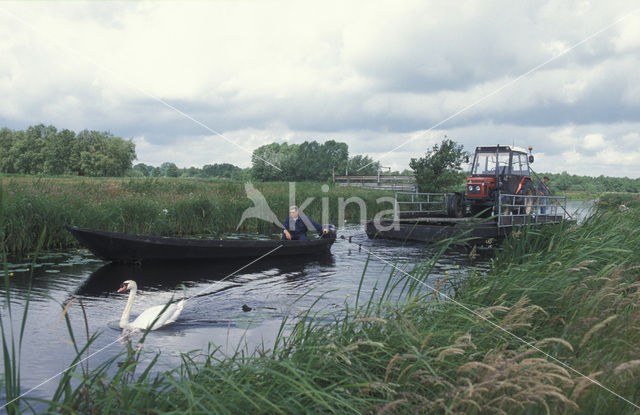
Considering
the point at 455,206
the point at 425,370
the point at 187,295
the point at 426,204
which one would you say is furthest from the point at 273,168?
the point at 426,204

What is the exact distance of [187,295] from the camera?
9.21 metres

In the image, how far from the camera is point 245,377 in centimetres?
312

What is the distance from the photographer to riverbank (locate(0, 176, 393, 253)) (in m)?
13.0

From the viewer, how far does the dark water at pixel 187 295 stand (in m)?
6.16

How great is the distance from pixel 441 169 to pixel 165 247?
20.0 metres

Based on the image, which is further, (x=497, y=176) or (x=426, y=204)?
(x=426, y=204)

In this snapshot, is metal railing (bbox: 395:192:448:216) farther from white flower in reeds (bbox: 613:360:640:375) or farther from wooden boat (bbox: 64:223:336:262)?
white flower in reeds (bbox: 613:360:640:375)

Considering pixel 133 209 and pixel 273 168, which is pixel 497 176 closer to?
pixel 273 168

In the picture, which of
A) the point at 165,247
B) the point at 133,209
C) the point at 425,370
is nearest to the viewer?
the point at 425,370

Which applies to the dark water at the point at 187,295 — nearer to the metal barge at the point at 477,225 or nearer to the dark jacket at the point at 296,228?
the metal barge at the point at 477,225

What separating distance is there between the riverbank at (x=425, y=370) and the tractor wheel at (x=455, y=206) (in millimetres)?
13636

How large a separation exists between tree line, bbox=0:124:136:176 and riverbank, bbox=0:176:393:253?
48.4 meters

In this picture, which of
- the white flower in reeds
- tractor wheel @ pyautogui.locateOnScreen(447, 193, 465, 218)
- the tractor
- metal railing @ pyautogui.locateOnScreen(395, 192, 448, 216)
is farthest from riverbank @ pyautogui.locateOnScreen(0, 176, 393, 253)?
the white flower in reeds

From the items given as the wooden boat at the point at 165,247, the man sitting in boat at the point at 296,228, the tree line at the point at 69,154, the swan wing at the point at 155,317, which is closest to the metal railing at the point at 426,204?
the man sitting in boat at the point at 296,228
